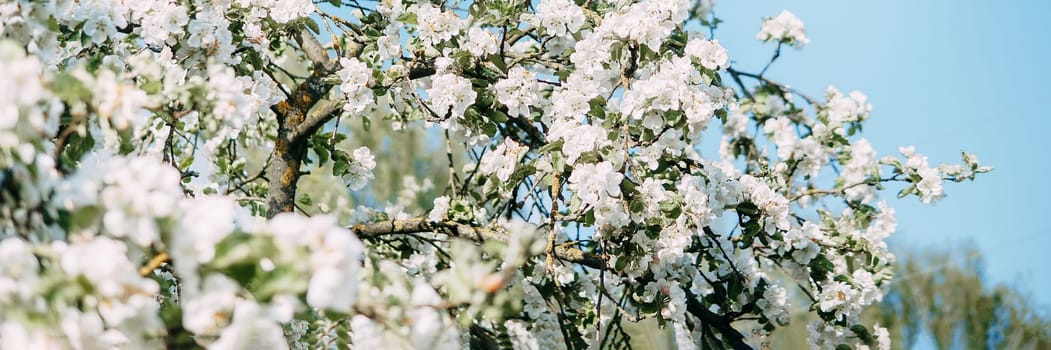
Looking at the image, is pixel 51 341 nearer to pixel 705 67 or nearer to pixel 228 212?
pixel 228 212

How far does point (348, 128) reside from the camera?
41.7ft

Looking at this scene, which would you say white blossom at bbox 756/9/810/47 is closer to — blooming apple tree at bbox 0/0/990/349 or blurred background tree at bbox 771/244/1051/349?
blooming apple tree at bbox 0/0/990/349

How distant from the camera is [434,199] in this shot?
2.78m

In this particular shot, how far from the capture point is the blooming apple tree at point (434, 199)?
3.62 ft

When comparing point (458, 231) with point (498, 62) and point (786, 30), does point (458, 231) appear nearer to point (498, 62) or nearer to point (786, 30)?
point (498, 62)

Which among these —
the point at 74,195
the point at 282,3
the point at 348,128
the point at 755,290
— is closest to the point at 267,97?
the point at 282,3

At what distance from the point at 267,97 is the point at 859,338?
5.77ft

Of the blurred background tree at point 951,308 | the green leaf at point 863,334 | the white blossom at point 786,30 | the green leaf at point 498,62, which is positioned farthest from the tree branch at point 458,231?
the blurred background tree at point 951,308

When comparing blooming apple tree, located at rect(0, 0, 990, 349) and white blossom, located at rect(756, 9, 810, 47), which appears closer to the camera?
blooming apple tree, located at rect(0, 0, 990, 349)

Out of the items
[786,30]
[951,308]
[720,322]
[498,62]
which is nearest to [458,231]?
[498,62]

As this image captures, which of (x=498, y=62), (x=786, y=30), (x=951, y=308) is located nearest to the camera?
(x=498, y=62)

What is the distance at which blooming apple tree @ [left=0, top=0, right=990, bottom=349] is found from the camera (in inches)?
43.5

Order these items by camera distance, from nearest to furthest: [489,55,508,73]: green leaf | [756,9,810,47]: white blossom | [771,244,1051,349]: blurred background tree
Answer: [489,55,508,73]: green leaf
[756,9,810,47]: white blossom
[771,244,1051,349]: blurred background tree

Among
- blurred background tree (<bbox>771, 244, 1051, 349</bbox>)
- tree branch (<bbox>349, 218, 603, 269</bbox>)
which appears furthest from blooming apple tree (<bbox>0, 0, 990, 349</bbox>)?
blurred background tree (<bbox>771, 244, 1051, 349</bbox>)
